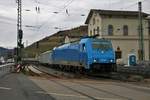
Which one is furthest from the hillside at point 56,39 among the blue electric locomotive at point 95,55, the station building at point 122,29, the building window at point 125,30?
the blue electric locomotive at point 95,55

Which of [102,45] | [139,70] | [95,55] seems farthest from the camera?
[102,45]

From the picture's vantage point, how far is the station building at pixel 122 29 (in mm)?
79562

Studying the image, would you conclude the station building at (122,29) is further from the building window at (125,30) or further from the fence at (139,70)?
the fence at (139,70)

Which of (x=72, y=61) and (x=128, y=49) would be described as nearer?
(x=72, y=61)

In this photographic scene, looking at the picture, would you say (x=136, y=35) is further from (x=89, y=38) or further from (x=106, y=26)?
(x=89, y=38)

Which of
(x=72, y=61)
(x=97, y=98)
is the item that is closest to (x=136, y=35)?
(x=72, y=61)

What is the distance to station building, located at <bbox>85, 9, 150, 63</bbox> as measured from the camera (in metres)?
79.6

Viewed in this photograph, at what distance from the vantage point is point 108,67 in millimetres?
35969

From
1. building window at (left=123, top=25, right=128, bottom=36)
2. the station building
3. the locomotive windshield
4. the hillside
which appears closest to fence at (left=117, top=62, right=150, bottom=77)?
the locomotive windshield

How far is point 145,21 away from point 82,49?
4513cm

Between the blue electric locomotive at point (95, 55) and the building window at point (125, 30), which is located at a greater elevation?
the building window at point (125, 30)

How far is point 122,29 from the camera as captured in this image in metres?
80.4

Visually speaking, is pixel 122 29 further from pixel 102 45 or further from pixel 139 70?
Result: pixel 139 70

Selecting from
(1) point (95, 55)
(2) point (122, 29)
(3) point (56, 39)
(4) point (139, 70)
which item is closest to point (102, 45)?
(1) point (95, 55)
